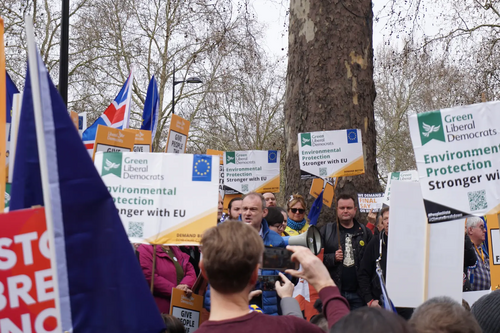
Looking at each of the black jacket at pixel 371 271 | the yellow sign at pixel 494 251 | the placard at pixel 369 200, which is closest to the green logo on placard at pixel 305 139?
the placard at pixel 369 200

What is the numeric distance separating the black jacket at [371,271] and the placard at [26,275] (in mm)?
4041

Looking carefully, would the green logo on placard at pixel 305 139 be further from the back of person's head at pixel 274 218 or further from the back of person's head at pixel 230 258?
the back of person's head at pixel 230 258

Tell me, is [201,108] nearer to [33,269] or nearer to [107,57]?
[107,57]

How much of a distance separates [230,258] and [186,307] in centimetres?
291

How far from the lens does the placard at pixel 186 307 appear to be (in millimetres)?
4965

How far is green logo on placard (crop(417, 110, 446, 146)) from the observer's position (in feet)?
13.9

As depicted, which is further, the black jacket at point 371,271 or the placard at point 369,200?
the placard at point 369,200

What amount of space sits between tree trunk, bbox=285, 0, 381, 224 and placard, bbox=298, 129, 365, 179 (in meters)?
1.20

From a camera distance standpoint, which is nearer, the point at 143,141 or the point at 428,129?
the point at 428,129

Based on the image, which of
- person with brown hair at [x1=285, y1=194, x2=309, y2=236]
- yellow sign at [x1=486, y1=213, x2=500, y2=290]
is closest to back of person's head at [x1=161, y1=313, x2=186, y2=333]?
yellow sign at [x1=486, y1=213, x2=500, y2=290]

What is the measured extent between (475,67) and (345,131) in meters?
10.1

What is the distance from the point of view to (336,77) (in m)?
9.16

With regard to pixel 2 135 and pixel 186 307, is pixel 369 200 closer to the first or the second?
pixel 186 307

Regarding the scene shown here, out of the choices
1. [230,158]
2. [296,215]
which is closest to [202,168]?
[296,215]
